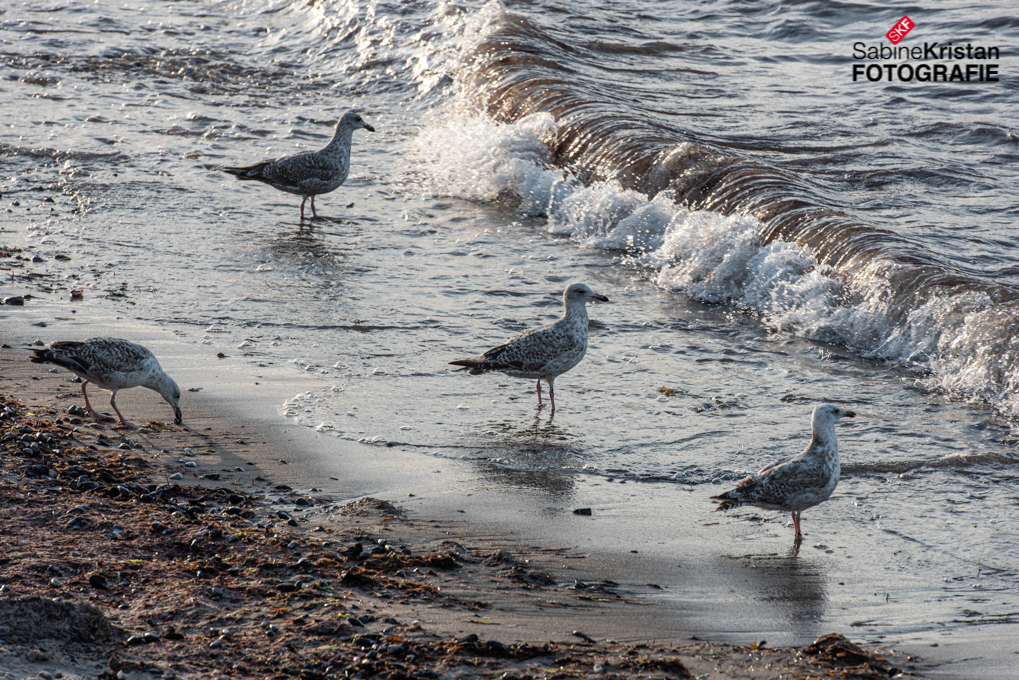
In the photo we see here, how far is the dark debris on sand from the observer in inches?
147

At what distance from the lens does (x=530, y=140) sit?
14258 mm

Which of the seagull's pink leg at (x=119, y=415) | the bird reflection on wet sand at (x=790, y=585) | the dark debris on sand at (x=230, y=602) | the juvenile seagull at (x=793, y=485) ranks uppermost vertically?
the juvenile seagull at (x=793, y=485)

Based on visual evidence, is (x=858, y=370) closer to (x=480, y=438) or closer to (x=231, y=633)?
(x=480, y=438)

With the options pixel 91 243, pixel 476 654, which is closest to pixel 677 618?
pixel 476 654

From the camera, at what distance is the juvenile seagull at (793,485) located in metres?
5.27

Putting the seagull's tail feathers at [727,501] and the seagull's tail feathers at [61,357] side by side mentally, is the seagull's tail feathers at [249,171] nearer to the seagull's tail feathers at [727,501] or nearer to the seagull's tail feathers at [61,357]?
the seagull's tail feathers at [61,357]

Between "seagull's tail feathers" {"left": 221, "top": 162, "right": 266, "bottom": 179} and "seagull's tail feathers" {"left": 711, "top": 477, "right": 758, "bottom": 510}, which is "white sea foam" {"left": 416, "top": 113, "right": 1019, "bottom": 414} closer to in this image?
"seagull's tail feathers" {"left": 221, "top": 162, "right": 266, "bottom": 179}

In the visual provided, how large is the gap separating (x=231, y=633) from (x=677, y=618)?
1960 mm

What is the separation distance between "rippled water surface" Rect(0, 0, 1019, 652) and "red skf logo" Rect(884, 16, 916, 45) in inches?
10.4

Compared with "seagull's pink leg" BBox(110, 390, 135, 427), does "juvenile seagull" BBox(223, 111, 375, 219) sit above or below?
above

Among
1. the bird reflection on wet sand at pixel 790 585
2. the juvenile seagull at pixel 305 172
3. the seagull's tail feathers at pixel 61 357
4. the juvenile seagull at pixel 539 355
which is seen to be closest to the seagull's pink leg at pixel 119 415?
the seagull's tail feathers at pixel 61 357

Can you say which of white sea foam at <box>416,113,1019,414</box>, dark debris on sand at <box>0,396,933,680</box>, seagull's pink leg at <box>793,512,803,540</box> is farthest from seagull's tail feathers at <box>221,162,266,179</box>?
seagull's pink leg at <box>793,512,803,540</box>

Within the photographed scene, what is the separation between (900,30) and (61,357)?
16671 millimetres

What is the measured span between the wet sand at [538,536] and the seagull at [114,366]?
0.21 metres
